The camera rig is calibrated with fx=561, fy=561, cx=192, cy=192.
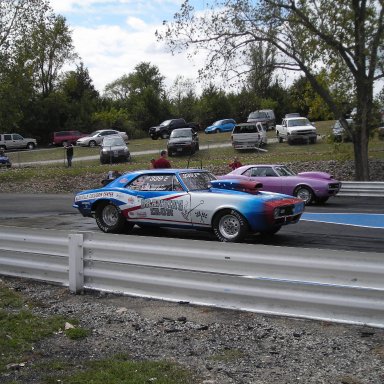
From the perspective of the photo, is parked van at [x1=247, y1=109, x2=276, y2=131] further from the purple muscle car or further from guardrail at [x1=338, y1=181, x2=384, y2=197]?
the purple muscle car

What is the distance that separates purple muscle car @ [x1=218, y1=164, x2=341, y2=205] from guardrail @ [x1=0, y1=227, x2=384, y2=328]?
31.2ft

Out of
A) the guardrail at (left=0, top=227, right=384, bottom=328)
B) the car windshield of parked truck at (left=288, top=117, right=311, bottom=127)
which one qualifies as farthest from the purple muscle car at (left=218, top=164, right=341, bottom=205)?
the car windshield of parked truck at (left=288, top=117, right=311, bottom=127)

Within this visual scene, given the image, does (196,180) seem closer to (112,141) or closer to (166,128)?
(112,141)

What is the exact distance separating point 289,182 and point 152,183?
6.71 m

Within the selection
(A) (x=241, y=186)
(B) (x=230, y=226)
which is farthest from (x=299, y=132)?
(B) (x=230, y=226)

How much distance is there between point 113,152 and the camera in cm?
3192

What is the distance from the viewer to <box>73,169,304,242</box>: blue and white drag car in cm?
986

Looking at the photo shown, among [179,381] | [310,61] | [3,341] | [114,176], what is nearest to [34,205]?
[114,176]

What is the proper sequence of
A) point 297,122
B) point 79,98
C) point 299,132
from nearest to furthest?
point 299,132 < point 297,122 < point 79,98

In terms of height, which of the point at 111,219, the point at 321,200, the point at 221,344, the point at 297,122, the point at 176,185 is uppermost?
the point at 297,122

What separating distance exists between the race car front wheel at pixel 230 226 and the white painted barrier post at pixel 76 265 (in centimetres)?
360

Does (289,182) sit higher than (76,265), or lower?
higher

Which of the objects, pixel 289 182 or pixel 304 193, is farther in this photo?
pixel 304 193

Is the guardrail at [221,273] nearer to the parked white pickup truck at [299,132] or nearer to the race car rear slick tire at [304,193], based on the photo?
the race car rear slick tire at [304,193]
